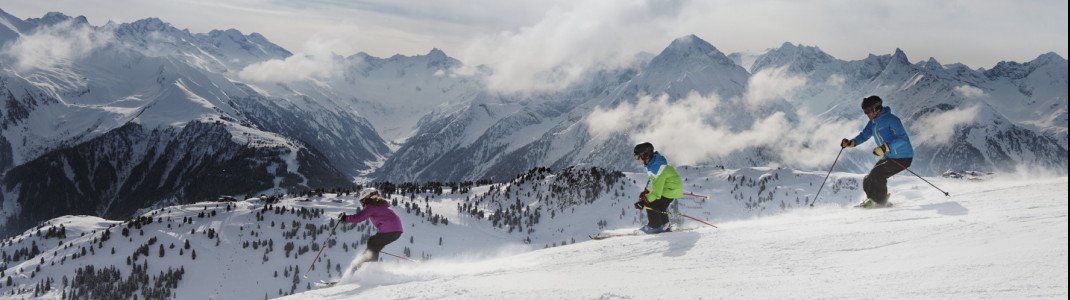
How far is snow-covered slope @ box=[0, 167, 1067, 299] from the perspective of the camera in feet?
32.0

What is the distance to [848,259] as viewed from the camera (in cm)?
1062

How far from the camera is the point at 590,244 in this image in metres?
16.9

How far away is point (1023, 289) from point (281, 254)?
10212cm

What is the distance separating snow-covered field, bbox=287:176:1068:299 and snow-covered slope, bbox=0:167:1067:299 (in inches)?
1.8

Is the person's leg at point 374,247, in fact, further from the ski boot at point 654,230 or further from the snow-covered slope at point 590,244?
the ski boot at point 654,230

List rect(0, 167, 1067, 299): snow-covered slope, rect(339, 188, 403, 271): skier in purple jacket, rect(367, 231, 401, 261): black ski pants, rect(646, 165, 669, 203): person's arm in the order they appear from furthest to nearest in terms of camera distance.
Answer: rect(339, 188, 403, 271): skier in purple jacket < rect(367, 231, 401, 261): black ski pants < rect(646, 165, 669, 203): person's arm < rect(0, 167, 1067, 299): snow-covered slope

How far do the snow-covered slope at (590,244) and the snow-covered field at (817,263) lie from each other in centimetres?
5

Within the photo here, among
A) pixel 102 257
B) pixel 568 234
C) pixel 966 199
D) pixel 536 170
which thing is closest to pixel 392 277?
pixel 966 199

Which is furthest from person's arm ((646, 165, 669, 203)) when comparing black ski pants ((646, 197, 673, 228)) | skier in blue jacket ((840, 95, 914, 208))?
skier in blue jacket ((840, 95, 914, 208))

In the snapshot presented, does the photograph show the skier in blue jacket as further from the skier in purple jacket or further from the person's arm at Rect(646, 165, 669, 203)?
the skier in purple jacket

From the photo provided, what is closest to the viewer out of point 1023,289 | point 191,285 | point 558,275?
point 1023,289

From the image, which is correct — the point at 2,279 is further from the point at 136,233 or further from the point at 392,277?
the point at 392,277

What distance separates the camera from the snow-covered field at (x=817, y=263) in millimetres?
8586

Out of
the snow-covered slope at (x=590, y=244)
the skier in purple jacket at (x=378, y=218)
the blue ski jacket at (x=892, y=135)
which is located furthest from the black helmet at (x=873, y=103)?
the skier in purple jacket at (x=378, y=218)
